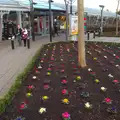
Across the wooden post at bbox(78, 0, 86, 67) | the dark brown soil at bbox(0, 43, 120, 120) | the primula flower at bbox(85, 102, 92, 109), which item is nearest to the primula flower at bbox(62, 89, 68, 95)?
the dark brown soil at bbox(0, 43, 120, 120)

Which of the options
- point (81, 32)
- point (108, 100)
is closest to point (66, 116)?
point (108, 100)

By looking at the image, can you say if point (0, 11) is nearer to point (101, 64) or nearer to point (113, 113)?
point (101, 64)

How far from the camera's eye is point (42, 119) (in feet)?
11.4

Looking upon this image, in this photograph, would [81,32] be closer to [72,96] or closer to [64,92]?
[64,92]

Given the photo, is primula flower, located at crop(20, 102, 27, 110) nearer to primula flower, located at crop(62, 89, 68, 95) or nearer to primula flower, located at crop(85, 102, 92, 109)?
primula flower, located at crop(62, 89, 68, 95)

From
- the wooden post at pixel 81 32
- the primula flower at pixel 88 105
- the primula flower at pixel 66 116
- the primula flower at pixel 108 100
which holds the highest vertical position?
the wooden post at pixel 81 32

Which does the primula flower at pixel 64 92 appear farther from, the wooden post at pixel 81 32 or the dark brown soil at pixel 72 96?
the wooden post at pixel 81 32

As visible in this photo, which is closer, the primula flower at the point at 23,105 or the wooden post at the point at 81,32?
the primula flower at the point at 23,105

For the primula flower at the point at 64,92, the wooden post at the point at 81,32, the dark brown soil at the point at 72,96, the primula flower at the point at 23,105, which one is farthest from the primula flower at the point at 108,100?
the wooden post at the point at 81,32

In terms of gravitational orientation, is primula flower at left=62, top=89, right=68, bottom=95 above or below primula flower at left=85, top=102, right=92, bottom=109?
Answer: above

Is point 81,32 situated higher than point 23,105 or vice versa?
→ point 81,32

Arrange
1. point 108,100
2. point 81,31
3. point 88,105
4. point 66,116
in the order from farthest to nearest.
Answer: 1. point 81,31
2. point 108,100
3. point 88,105
4. point 66,116

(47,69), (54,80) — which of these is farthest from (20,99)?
(47,69)

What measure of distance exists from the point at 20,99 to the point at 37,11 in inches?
672
